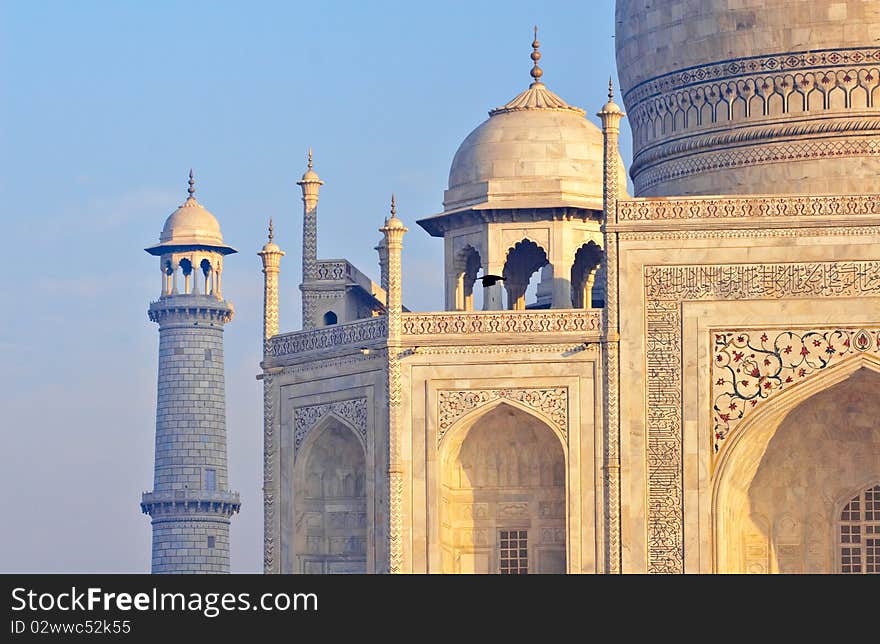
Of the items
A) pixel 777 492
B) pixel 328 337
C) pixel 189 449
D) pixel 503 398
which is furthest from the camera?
pixel 189 449

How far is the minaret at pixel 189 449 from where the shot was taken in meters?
61.5

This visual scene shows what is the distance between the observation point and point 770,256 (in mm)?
31406

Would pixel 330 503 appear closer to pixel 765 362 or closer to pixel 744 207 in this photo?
pixel 765 362

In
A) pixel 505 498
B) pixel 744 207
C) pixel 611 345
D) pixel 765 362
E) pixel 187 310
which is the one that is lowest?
pixel 505 498

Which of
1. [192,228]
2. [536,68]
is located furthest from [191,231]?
[536,68]

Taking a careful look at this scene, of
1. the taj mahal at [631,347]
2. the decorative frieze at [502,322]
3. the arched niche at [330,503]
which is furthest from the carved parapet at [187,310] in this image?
the decorative frieze at [502,322]

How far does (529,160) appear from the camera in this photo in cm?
3406

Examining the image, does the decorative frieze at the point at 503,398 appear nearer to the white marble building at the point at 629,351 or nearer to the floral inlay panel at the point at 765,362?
the white marble building at the point at 629,351

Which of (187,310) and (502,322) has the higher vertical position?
(187,310)

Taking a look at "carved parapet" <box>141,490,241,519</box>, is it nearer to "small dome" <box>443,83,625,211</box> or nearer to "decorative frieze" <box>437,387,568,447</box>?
"small dome" <box>443,83,625,211</box>

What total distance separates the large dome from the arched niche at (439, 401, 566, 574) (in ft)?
12.6

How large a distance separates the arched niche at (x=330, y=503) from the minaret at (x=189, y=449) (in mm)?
27940

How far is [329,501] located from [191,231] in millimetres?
32086
